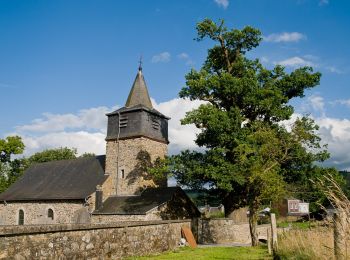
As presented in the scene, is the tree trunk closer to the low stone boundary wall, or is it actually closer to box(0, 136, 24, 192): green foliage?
the low stone boundary wall

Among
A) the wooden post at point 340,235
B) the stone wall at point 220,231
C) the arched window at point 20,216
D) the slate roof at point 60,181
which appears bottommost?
the stone wall at point 220,231

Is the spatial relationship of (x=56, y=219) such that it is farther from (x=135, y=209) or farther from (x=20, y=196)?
(x=135, y=209)

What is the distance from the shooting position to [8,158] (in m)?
53.9

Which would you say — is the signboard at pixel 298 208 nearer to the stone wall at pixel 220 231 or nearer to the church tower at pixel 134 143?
the stone wall at pixel 220 231

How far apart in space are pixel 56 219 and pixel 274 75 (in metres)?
21.1

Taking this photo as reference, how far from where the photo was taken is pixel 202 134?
A: 25.6 m

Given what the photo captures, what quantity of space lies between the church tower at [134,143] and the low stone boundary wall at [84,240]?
49.7ft

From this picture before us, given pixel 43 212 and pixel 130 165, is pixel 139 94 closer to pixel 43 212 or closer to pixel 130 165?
pixel 130 165

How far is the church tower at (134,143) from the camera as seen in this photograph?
31.1 metres

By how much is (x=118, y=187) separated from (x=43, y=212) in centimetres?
731

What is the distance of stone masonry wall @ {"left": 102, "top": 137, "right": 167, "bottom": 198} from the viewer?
30734mm

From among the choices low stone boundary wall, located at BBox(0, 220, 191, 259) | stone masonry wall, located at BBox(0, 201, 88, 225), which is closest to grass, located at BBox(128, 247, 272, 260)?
low stone boundary wall, located at BBox(0, 220, 191, 259)

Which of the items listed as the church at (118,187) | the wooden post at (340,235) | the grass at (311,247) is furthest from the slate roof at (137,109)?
the wooden post at (340,235)

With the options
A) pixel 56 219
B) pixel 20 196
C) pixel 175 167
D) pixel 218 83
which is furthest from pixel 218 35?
pixel 20 196
